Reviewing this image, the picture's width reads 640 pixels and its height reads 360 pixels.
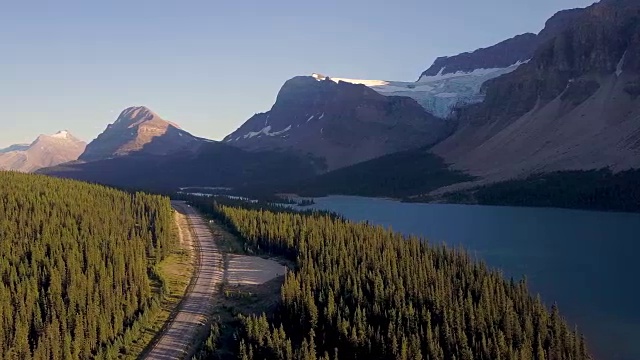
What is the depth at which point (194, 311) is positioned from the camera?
65375mm

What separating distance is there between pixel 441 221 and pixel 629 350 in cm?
9586

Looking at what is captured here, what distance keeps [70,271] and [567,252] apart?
7210 cm

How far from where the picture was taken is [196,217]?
133750 mm

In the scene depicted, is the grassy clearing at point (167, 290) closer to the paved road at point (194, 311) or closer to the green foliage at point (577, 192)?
the paved road at point (194, 311)

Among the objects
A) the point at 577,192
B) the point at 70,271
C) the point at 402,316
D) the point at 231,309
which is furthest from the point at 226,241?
the point at 577,192

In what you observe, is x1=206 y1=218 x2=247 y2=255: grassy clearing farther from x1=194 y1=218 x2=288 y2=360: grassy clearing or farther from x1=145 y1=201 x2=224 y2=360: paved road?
x1=194 y1=218 x2=288 y2=360: grassy clearing

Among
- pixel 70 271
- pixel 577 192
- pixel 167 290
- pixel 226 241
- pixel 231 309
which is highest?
pixel 577 192

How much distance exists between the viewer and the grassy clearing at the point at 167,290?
57.3 meters

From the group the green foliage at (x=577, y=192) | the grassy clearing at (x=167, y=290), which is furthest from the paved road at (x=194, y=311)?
the green foliage at (x=577, y=192)

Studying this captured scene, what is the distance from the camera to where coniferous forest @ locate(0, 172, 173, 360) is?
56.5m

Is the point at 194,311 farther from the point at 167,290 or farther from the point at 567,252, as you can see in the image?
the point at 567,252

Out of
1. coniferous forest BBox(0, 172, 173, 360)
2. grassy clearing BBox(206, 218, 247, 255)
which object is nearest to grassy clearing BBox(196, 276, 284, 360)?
coniferous forest BBox(0, 172, 173, 360)

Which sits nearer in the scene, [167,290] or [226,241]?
[167,290]

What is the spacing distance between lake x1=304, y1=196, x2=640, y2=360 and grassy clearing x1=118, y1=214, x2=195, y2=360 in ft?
130
